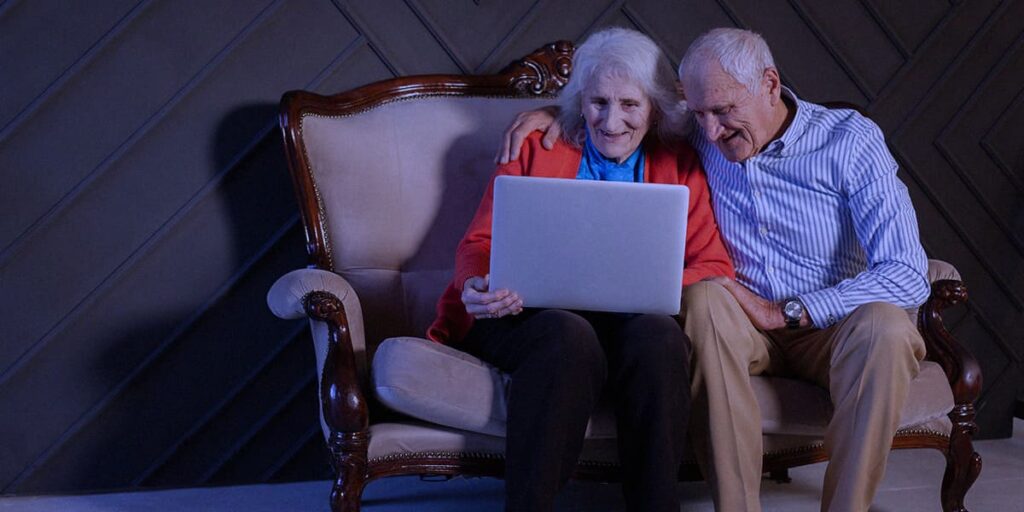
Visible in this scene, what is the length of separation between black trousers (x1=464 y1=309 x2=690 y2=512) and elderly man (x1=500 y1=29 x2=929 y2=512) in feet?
0.34

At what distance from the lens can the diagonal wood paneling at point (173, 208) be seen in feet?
8.16

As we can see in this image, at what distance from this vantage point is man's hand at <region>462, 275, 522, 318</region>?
1883 mm

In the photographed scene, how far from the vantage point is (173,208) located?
257 cm

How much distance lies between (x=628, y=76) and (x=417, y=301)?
2.33 feet

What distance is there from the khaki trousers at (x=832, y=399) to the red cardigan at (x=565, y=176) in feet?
0.73

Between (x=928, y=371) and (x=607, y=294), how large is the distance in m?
0.72

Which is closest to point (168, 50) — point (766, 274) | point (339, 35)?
point (339, 35)

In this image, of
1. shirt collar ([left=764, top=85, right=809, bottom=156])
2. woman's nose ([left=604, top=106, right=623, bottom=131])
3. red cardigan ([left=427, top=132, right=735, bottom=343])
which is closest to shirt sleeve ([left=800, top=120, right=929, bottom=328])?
shirt collar ([left=764, top=85, right=809, bottom=156])

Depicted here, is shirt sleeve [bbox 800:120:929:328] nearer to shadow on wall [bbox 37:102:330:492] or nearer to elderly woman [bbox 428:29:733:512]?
elderly woman [bbox 428:29:733:512]

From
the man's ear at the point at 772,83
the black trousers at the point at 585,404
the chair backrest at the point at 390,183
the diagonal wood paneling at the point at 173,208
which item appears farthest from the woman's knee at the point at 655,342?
the diagonal wood paneling at the point at 173,208

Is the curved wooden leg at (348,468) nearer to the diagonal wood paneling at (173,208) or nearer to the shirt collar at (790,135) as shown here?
the diagonal wood paneling at (173,208)

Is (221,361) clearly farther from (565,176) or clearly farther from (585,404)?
(585,404)

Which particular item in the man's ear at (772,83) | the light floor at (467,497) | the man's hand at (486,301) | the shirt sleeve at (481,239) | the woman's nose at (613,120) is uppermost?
the man's ear at (772,83)

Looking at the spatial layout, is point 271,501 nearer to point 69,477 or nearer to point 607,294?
point 69,477
